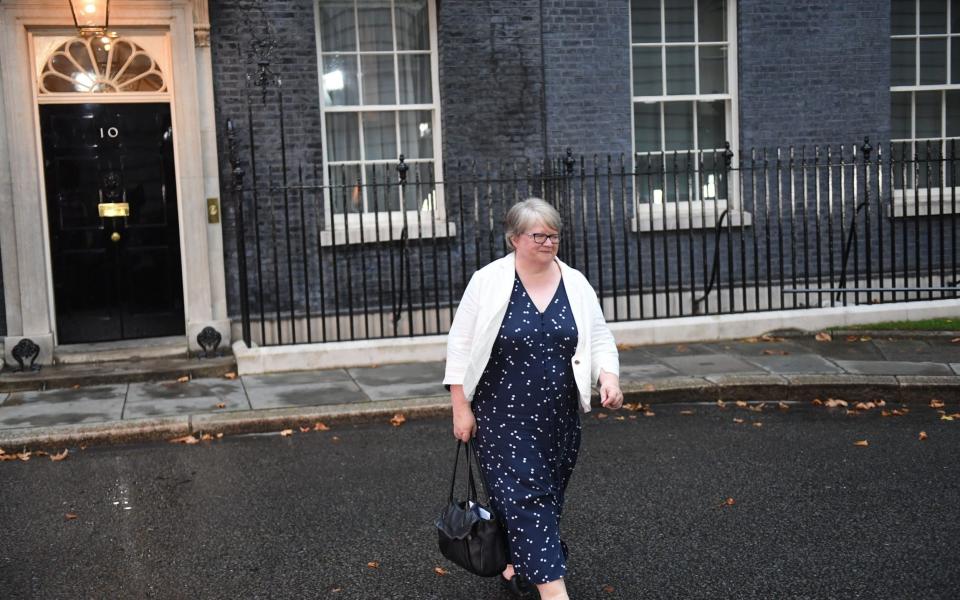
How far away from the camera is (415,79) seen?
1154 centimetres

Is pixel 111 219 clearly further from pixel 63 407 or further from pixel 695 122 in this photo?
pixel 695 122

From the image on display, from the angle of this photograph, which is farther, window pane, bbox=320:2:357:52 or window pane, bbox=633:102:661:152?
window pane, bbox=633:102:661:152

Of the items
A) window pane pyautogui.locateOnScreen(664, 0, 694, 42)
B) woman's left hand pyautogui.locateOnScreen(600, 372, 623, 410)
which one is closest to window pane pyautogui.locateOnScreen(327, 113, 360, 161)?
window pane pyautogui.locateOnScreen(664, 0, 694, 42)

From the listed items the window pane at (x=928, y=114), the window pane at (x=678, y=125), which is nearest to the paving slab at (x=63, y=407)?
the window pane at (x=678, y=125)

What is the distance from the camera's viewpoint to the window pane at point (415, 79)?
11492 mm

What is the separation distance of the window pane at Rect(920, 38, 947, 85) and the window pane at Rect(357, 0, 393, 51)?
631cm

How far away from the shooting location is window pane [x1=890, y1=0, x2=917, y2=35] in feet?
41.7

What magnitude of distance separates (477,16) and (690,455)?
601 cm

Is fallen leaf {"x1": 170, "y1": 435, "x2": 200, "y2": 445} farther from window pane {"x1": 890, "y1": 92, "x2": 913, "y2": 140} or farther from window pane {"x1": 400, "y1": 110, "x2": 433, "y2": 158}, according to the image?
window pane {"x1": 890, "y1": 92, "x2": 913, "y2": 140}

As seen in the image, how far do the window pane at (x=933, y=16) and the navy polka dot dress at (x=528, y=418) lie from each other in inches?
401

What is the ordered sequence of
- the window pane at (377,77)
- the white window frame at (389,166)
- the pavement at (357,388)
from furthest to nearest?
the window pane at (377,77)
the white window frame at (389,166)
the pavement at (357,388)

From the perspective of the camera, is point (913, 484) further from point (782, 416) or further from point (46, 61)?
point (46, 61)

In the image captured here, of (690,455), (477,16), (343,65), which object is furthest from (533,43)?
(690,455)

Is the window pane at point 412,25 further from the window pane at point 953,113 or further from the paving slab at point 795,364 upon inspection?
the window pane at point 953,113
